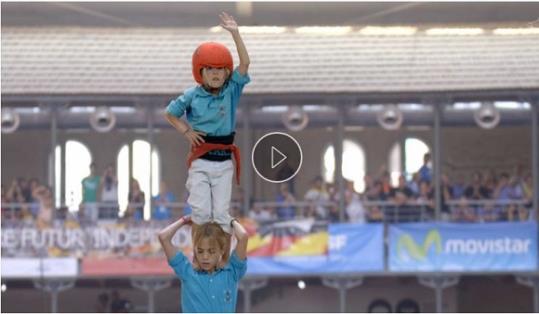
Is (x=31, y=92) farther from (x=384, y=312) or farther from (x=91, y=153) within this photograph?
(x=384, y=312)

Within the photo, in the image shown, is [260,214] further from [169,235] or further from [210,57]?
[210,57]

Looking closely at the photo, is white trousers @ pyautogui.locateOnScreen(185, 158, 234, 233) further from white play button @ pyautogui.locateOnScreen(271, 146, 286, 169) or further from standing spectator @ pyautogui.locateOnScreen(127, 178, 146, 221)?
standing spectator @ pyautogui.locateOnScreen(127, 178, 146, 221)

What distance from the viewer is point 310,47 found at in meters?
23.8

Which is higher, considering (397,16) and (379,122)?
→ (397,16)

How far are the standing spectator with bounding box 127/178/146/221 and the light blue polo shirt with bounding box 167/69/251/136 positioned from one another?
1790 centimetres

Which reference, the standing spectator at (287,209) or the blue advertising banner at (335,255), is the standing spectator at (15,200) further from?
the standing spectator at (287,209)

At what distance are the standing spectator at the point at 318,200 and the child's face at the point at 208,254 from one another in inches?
700

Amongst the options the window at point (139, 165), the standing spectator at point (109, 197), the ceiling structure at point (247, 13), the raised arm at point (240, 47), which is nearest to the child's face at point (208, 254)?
the raised arm at point (240, 47)

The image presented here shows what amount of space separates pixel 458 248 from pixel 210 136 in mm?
17862

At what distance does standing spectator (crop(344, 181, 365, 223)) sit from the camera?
2384cm

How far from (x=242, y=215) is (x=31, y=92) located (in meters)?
3.50

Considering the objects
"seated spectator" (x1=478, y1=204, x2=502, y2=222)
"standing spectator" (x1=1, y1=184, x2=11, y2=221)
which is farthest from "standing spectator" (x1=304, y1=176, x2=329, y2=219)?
"standing spectator" (x1=1, y1=184, x2=11, y2=221)

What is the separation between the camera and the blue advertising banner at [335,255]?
2359 cm

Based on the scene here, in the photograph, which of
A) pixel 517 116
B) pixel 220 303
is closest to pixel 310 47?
pixel 517 116
